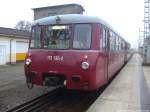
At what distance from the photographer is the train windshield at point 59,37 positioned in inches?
324

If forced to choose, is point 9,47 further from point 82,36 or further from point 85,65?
point 85,65

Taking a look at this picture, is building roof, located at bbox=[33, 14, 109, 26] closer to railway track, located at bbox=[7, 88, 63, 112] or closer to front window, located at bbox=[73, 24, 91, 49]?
front window, located at bbox=[73, 24, 91, 49]

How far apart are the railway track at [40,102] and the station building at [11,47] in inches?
612

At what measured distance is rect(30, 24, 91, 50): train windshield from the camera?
822 centimetres

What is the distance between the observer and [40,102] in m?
9.23

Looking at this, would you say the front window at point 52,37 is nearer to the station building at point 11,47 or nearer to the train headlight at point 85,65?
the train headlight at point 85,65

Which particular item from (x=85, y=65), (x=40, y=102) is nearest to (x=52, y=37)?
(x=85, y=65)

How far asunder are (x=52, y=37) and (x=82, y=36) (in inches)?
40.5

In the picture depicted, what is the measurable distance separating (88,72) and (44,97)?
8.95 ft

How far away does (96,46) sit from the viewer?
819 centimetres

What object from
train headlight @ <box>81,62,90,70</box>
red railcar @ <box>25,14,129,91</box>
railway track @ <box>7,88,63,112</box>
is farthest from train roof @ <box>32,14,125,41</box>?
railway track @ <box>7,88,63,112</box>

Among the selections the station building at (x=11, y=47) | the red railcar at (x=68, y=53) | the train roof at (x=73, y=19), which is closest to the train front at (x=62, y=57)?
the red railcar at (x=68, y=53)

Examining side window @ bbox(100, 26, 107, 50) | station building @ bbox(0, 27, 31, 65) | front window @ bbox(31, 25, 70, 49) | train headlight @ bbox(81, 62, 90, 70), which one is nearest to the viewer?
train headlight @ bbox(81, 62, 90, 70)

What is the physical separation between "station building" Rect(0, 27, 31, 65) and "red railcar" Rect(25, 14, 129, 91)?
16.8m
